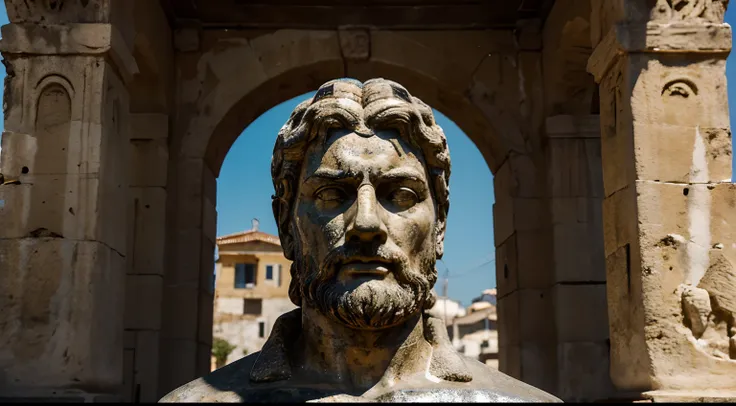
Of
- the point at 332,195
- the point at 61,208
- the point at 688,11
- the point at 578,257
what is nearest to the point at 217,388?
the point at 332,195

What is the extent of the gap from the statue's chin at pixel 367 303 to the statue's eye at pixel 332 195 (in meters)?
0.24

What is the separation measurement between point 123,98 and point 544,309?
4121mm

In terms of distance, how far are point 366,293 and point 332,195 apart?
1.02 ft

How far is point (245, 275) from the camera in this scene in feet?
122

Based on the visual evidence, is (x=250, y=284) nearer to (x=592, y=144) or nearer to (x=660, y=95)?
(x=592, y=144)

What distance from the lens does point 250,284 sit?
121 feet

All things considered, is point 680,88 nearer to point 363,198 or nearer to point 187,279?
point 363,198

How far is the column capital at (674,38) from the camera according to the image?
19.4 feet

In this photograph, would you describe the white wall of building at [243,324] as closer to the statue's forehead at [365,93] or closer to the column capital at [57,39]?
the column capital at [57,39]

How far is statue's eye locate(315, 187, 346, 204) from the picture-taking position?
2.65 m

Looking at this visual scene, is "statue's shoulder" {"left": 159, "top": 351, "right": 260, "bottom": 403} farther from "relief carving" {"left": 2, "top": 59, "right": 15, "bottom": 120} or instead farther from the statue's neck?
"relief carving" {"left": 2, "top": 59, "right": 15, "bottom": 120}

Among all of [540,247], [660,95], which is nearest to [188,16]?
[540,247]

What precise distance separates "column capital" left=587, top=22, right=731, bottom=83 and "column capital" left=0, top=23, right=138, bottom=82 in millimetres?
3310

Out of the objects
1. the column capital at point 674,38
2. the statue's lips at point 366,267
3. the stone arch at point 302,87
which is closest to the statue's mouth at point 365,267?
the statue's lips at point 366,267
